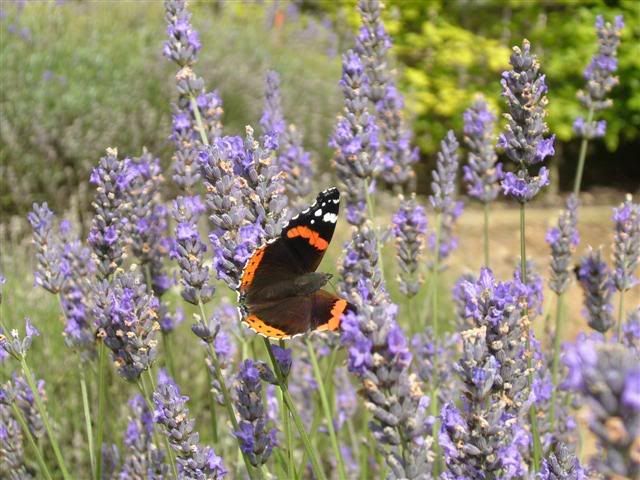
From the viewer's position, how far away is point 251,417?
1950 mm

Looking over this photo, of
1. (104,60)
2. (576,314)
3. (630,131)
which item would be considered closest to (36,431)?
(576,314)

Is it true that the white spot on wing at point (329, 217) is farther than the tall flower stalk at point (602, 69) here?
No

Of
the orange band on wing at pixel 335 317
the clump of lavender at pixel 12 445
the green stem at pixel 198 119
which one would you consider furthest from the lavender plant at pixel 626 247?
the clump of lavender at pixel 12 445

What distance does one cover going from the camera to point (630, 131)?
9.21 m

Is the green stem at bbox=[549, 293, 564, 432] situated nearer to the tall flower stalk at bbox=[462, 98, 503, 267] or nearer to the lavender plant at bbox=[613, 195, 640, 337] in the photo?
the lavender plant at bbox=[613, 195, 640, 337]

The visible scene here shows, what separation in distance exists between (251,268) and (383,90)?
1.34 meters

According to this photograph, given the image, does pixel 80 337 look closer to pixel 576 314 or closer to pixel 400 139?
pixel 400 139

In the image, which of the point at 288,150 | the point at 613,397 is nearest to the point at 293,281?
the point at 288,150

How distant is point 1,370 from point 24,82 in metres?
4.59

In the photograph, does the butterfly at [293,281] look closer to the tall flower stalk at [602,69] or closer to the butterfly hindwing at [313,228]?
the butterfly hindwing at [313,228]

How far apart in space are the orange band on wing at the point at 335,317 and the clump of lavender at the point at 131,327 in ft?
1.39

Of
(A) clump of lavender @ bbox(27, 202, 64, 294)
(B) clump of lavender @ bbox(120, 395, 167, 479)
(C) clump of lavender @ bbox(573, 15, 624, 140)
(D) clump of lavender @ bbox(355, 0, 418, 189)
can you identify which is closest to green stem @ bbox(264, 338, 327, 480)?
(B) clump of lavender @ bbox(120, 395, 167, 479)

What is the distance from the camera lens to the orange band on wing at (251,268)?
1.89 metres

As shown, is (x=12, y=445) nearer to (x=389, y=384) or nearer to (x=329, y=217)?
(x=329, y=217)
